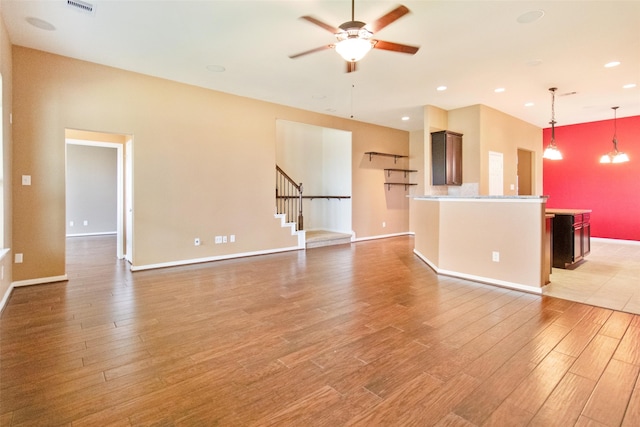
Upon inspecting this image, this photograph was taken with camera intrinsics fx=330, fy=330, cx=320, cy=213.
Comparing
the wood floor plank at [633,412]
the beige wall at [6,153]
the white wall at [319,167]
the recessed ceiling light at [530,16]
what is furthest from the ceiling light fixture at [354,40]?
the white wall at [319,167]

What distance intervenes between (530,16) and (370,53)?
1.73m

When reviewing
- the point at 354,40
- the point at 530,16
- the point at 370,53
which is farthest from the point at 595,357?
the point at 370,53

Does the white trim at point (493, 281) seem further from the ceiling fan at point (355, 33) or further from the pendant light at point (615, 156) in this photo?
the pendant light at point (615, 156)

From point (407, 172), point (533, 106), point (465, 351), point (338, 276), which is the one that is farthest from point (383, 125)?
point (465, 351)

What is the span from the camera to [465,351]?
2492 mm

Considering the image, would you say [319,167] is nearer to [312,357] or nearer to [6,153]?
[6,153]

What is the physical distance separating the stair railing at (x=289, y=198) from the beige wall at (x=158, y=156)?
0.75 meters

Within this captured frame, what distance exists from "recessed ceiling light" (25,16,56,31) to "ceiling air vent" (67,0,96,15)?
59 centimetres

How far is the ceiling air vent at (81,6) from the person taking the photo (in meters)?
3.18

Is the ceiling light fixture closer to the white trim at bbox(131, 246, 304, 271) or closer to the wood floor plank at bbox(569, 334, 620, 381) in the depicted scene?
Answer: the wood floor plank at bbox(569, 334, 620, 381)

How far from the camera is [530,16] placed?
336cm

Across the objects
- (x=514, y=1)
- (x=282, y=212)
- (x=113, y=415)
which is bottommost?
(x=113, y=415)

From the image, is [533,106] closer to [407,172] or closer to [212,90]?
[407,172]

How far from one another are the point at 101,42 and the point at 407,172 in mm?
7684
